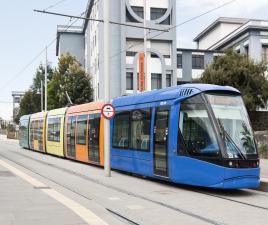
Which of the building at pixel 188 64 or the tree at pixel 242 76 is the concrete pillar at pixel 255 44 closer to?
the building at pixel 188 64

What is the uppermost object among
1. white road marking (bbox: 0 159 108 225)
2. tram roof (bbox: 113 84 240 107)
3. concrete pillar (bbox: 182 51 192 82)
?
concrete pillar (bbox: 182 51 192 82)

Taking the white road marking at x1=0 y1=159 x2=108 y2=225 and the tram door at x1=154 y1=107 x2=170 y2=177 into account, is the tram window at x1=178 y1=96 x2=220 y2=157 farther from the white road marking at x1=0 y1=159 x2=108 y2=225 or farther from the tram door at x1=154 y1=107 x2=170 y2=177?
the white road marking at x1=0 y1=159 x2=108 y2=225

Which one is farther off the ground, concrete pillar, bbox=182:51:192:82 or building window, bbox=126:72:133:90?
concrete pillar, bbox=182:51:192:82

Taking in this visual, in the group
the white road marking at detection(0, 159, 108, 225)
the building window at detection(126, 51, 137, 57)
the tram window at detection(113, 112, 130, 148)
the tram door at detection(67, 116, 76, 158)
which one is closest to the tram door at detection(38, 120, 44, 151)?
the tram door at detection(67, 116, 76, 158)

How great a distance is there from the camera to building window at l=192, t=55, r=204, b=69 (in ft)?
202

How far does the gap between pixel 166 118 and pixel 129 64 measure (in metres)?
37.8

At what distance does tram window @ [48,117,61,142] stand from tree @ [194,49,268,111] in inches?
564

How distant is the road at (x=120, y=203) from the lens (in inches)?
367

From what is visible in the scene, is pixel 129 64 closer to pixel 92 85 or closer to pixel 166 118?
pixel 92 85

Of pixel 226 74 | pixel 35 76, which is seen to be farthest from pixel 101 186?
pixel 35 76

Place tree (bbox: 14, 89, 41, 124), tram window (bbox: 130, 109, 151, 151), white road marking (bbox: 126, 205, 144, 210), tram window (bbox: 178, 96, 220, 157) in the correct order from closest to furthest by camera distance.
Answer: white road marking (bbox: 126, 205, 144, 210)
tram window (bbox: 178, 96, 220, 157)
tram window (bbox: 130, 109, 151, 151)
tree (bbox: 14, 89, 41, 124)

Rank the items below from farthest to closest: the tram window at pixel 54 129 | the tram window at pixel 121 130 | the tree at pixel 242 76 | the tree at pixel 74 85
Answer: the tree at pixel 74 85 < the tree at pixel 242 76 < the tram window at pixel 54 129 < the tram window at pixel 121 130

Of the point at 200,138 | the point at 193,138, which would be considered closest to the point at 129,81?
the point at 193,138

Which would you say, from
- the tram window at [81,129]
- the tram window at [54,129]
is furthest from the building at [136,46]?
the tram window at [81,129]
